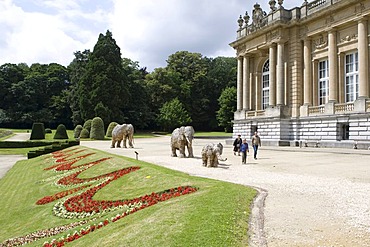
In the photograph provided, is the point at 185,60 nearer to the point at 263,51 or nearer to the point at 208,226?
the point at 263,51

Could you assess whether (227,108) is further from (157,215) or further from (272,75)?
(157,215)

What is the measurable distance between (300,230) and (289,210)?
152cm

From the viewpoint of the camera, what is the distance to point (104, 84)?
6862cm

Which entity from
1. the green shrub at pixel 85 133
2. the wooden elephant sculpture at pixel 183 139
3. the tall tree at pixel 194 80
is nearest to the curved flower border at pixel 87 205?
the wooden elephant sculpture at pixel 183 139

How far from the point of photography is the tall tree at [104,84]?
6850 cm

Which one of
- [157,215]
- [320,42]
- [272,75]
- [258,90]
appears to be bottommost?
[157,215]

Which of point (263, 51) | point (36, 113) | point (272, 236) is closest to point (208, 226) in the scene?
point (272, 236)

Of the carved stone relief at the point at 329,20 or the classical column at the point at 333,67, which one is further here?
the carved stone relief at the point at 329,20

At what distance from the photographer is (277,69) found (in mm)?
39656

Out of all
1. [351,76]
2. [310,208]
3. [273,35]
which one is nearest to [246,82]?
[273,35]

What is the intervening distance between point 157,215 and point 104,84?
63004mm

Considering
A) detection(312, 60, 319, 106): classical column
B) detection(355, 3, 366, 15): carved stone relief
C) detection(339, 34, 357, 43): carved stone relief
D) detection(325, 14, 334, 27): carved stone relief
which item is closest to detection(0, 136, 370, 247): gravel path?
detection(355, 3, 366, 15): carved stone relief

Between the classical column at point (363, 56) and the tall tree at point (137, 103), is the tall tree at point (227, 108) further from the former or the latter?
the classical column at point (363, 56)

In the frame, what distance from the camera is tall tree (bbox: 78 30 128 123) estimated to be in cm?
6850
